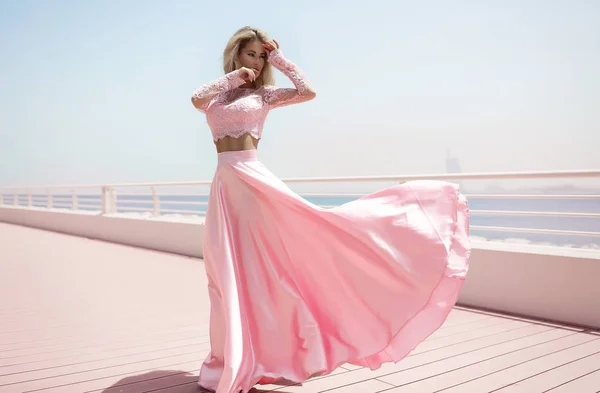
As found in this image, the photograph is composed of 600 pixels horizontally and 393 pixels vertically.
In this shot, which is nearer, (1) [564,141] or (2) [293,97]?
(2) [293,97]

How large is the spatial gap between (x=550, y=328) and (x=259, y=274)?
220cm

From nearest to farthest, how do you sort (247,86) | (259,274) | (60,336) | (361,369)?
(259,274), (247,86), (361,369), (60,336)

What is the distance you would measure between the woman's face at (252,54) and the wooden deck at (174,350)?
4.74ft

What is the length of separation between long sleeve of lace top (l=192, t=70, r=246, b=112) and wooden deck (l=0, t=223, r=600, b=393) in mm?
1271

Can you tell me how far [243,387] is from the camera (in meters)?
2.07

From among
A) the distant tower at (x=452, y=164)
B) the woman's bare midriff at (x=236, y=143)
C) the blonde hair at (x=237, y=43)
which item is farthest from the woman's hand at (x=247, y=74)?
the distant tower at (x=452, y=164)

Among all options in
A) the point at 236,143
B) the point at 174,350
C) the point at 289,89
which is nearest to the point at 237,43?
the point at 289,89

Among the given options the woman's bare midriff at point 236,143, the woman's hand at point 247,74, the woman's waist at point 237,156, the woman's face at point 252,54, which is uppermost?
the woman's face at point 252,54

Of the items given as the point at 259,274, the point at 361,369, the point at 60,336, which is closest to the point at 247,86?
the point at 259,274

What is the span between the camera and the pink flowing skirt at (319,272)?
6.91ft

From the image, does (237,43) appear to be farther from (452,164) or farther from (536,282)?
(452,164)

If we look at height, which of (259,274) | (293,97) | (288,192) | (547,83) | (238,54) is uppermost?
(547,83)

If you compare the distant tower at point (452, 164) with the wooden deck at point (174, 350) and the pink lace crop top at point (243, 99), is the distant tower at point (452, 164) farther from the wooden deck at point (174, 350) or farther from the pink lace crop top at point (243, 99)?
the pink lace crop top at point (243, 99)

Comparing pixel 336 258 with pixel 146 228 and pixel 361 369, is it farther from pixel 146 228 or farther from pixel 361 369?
pixel 146 228
